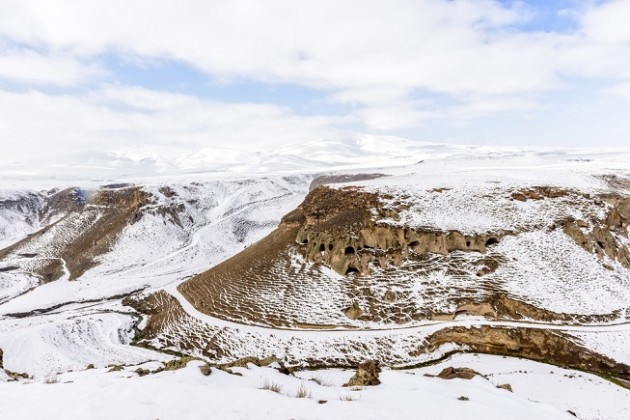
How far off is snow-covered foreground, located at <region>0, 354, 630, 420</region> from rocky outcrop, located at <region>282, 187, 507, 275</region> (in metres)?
24.7

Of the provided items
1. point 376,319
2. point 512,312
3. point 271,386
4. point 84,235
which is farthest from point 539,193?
Result: point 84,235

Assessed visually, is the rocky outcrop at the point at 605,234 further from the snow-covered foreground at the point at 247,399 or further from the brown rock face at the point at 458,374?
the snow-covered foreground at the point at 247,399

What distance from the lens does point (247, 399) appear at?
358 inches

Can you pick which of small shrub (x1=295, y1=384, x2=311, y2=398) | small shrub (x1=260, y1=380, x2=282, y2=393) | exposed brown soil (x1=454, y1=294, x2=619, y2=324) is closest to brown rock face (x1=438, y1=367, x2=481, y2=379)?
small shrub (x1=295, y1=384, x2=311, y2=398)

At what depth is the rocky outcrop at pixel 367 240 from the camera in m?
36.8

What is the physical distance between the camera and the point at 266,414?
8258 millimetres

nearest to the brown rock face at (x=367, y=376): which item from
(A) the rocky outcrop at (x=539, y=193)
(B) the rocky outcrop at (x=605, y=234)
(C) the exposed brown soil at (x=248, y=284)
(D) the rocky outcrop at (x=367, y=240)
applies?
(C) the exposed brown soil at (x=248, y=284)

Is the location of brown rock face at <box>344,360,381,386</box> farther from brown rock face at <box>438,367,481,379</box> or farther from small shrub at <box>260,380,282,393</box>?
brown rock face at <box>438,367,481,379</box>

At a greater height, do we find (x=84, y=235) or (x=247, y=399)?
(x=247, y=399)

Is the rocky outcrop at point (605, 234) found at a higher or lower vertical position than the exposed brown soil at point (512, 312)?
higher

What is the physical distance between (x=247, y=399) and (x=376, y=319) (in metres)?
23.7

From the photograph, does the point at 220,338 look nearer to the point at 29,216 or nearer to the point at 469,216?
the point at 469,216

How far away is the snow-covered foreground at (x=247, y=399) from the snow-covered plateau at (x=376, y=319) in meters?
0.07

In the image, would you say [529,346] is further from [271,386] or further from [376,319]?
[271,386]
